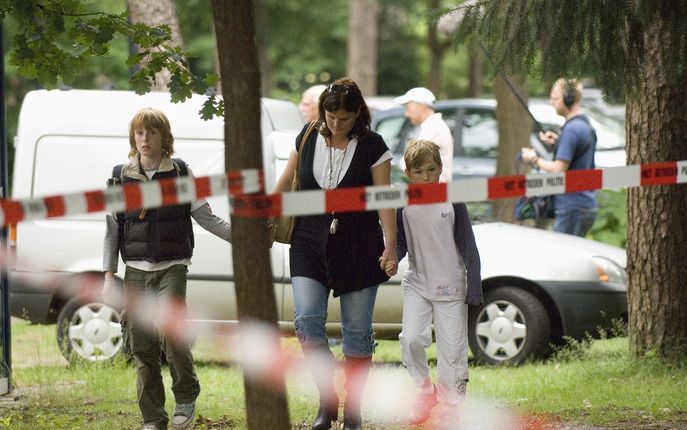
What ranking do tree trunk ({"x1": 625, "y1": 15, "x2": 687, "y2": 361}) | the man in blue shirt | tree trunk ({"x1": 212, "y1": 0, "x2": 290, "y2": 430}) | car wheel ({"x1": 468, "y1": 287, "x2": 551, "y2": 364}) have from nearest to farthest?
tree trunk ({"x1": 212, "y1": 0, "x2": 290, "y2": 430}), tree trunk ({"x1": 625, "y1": 15, "x2": 687, "y2": 361}), car wheel ({"x1": 468, "y1": 287, "x2": 551, "y2": 364}), the man in blue shirt

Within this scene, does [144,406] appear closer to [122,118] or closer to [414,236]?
[414,236]

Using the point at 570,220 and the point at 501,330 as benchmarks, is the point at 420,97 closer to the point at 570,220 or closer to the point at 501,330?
the point at 570,220

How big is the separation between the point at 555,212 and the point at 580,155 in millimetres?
657

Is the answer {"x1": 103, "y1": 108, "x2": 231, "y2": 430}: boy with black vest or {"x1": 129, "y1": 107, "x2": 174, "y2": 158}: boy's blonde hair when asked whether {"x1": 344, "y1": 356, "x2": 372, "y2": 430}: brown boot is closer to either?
{"x1": 103, "y1": 108, "x2": 231, "y2": 430}: boy with black vest

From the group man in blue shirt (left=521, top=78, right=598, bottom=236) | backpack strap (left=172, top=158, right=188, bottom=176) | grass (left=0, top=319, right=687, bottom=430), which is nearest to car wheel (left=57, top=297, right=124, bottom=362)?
grass (left=0, top=319, right=687, bottom=430)

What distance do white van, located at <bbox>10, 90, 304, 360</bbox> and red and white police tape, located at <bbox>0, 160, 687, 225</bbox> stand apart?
12.6 ft

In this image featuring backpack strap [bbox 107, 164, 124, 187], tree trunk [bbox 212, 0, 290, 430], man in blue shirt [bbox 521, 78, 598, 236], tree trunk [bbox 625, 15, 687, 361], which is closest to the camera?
tree trunk [bbox 212, 0, 290, 430]

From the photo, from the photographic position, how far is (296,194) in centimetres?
496

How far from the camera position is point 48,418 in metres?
7.07

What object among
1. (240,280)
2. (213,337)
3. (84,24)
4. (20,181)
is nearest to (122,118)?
(20,181)

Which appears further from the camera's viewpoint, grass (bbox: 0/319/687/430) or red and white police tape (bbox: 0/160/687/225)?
grass (bbox: 0/319/687/430)

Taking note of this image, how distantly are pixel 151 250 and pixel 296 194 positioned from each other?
1.67 metres

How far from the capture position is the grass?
6852 mm

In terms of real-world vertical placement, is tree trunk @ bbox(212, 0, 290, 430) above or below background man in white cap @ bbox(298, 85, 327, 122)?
below
